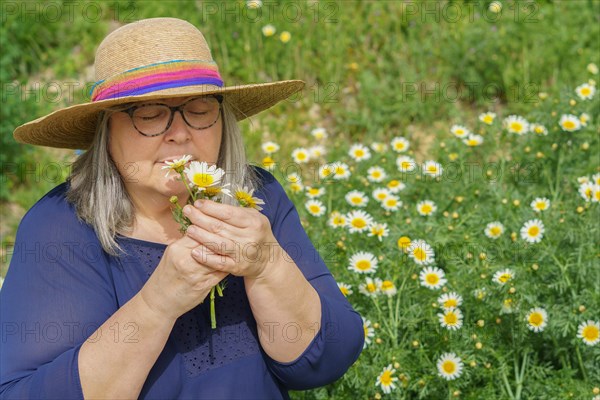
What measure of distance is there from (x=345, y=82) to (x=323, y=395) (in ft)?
8.06

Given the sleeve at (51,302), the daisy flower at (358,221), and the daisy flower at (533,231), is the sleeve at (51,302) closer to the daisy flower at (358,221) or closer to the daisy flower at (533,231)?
the daisy flower at (358,221)

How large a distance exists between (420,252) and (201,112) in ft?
3.56

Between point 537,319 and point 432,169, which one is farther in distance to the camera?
point 432,169

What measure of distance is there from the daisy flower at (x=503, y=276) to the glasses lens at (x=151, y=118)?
1236 mm

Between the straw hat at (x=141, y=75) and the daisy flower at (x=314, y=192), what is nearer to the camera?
the straw hat at (x=141, y=75)

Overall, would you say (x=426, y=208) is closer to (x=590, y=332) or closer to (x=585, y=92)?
(x=590, y=332)

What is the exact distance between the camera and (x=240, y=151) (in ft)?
7.02

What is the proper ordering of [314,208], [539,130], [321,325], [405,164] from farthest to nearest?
[539,130], [405,164], [314,208], [321,325]

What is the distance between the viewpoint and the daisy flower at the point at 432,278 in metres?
2.75

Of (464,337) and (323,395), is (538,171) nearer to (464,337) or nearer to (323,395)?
(464,337)

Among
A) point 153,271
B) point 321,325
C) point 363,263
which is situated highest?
point 153,271

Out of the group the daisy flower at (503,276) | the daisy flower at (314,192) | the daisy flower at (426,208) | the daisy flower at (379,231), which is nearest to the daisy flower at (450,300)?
the daisy flower at (503,276)

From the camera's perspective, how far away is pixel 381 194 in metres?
3.28

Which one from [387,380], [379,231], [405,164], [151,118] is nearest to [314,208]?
[379,231]
